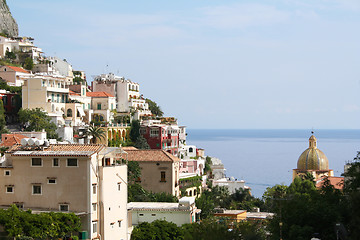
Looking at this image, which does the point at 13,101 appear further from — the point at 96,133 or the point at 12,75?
the point at 96,133

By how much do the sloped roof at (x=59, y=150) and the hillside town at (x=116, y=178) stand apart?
0.21 ft

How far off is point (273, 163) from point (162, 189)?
332 ft

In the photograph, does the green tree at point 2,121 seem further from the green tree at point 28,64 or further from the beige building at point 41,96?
the green tree at point 28,64

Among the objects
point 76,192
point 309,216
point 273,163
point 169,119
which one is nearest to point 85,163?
point 76,192

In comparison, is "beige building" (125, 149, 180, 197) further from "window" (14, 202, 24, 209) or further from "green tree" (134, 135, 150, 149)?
"window" (14, 202, 24, 209)

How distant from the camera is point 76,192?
4162cm

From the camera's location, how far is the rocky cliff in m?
103

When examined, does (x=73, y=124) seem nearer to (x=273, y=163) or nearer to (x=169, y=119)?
(x=169, y=119)

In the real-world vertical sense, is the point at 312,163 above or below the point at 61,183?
above

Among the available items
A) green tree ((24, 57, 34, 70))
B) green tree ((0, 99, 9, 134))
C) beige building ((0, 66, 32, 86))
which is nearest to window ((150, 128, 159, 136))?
beige building ((0, 66, 32, 86))

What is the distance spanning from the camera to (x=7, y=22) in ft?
344

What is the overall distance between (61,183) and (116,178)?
13.5 ft

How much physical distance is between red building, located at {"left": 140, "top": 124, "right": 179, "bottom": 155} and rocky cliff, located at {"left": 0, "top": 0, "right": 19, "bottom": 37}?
34456mm

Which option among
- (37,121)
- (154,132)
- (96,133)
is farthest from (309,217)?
(154,132)
